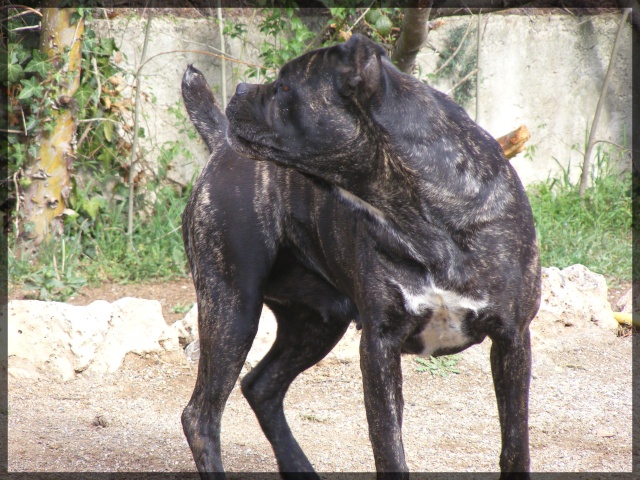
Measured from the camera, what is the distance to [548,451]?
3.49 meters

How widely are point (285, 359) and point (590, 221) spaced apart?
3.78 meters

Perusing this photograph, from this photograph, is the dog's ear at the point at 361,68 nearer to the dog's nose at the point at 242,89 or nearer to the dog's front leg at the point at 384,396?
the dog's nose at the point at 242,89

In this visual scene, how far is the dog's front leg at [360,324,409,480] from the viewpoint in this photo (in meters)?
2.50

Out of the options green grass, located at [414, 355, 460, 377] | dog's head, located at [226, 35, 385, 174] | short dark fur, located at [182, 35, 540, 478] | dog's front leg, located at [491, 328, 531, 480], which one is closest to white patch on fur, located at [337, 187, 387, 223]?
short dark fur, located at [182, 35, 540, 478]

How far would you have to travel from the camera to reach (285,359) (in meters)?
3.29

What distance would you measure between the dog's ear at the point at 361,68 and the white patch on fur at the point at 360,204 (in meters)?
0.35

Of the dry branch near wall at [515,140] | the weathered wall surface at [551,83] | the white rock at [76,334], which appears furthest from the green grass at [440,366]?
the weathered wall surface at [551,83]

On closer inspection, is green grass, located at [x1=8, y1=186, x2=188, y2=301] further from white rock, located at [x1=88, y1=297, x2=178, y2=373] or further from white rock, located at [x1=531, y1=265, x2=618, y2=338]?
white rock, located at [x1=531, y1=265, x2=618, y2=338]

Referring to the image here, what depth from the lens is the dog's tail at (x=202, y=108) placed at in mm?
3242

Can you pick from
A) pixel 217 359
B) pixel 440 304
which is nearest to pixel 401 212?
pixel 440 304

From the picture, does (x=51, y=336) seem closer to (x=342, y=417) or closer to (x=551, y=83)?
(x=342, y=417)

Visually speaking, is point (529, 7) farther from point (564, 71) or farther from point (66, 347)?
point (66, 347)

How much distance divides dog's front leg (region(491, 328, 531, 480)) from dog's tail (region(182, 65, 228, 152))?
4.64 ft

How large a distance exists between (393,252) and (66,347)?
247cm
